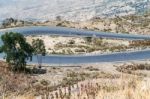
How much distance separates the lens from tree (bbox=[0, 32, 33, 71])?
58.7 meters

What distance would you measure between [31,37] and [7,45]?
101 ft

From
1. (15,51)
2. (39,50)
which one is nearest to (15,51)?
(15,51)

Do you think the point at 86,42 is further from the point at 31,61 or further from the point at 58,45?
the point at 31,61

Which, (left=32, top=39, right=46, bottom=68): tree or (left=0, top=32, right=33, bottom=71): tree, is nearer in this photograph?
(left=0, top=32, right=33, bottom=71): tree

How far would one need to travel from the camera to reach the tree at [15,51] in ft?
193

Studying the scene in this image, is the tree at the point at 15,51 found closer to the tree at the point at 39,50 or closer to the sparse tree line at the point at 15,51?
the sparse tree line at the point at 15,51

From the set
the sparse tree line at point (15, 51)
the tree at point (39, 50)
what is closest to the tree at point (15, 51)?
the sparse tree line at point (15, 51)

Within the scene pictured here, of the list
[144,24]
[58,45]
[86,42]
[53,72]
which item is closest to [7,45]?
[53,72]

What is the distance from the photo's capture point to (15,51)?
59656 millimetres

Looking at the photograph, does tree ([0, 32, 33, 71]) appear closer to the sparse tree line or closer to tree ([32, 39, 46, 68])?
the sparse tree line

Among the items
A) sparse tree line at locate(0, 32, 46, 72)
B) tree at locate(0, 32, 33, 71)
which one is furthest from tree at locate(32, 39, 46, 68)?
tree at locate(0, 32, 33, 71)

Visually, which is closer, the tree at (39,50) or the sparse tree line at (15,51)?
the sparse tree line at (15,51)

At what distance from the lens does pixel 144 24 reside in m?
123

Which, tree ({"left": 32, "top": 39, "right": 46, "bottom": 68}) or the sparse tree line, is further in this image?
tree ({"left": 32, "top": 39, "right": 46, "bottom": 68})
